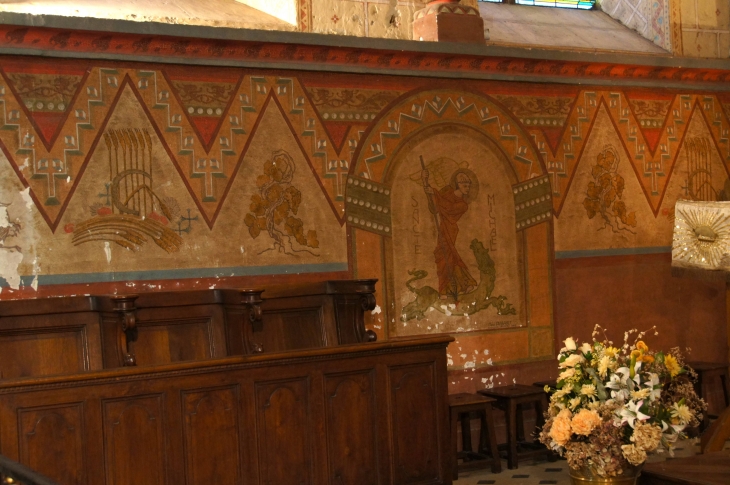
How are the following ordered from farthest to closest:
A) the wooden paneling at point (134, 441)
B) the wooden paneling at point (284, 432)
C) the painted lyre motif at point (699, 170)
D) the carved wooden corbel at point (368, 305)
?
the painted lyre motif at point (699, 170) → the carved wooden corbel at point (368, 305) → the wooden paneling at point (284, 432) → the wooden paneling at point (134, 441)

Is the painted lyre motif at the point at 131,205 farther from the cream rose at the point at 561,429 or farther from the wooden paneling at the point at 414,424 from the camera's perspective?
the cream rose at the point at 561,429

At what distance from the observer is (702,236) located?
24.0ft

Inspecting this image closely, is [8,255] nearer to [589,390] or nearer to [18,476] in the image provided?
[18,476]

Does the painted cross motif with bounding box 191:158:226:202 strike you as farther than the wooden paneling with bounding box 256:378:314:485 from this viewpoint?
Yes

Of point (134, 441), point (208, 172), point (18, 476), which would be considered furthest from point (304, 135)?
point (18, 476)

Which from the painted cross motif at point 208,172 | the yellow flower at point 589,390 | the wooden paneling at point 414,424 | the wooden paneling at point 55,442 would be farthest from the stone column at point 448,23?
the wooden paneling at point 55,442

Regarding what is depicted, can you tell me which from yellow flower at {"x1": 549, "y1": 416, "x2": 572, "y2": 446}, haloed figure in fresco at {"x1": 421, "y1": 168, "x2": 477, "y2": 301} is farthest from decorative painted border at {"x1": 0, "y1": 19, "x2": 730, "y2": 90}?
yellow flower at {"x1": 549, "y1": 416, "x2": 572, "y2": 446}

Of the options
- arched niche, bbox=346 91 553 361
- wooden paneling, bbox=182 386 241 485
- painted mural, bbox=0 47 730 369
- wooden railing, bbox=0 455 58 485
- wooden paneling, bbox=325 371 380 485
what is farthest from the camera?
arched niche, bbox=346 91 553 361

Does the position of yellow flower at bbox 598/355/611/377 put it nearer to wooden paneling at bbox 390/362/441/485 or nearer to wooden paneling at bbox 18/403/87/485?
wooden paneling at bbox 390/362/441/485

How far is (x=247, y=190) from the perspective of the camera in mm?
6812

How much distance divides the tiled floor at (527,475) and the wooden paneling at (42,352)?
9.44 feet

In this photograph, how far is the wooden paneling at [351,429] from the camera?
5.89 metres

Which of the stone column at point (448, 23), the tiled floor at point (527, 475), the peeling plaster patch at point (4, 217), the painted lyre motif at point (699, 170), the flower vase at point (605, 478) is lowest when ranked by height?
the tiled floor at point (527, 475)

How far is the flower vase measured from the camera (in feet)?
13.9
